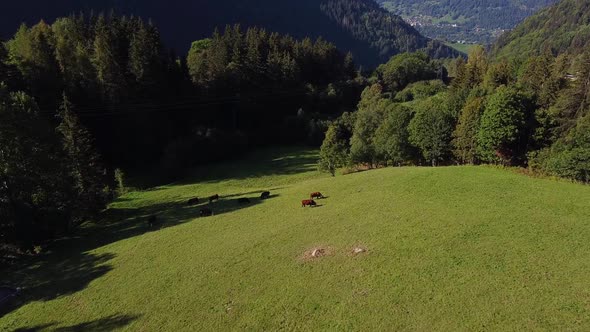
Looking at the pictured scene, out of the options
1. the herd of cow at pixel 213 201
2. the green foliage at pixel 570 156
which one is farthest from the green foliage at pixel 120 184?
the green foliage at pixel 570 156

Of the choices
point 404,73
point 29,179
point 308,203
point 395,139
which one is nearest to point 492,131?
point 395,139

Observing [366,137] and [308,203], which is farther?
[366,137]

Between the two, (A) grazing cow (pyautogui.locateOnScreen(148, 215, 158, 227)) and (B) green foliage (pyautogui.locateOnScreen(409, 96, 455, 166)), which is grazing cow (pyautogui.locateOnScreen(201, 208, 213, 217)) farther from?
(B) green foliage (pyautogui.locateOnScreen(409, 96, 455, 166))

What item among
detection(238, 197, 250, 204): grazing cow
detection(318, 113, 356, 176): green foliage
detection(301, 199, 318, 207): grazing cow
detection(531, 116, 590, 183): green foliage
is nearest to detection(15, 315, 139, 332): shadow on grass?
detection(301, 199, 318, 207): grazing cow

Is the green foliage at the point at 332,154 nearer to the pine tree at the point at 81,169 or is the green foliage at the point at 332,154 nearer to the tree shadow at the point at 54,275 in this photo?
the pine tree at the point at 81,169

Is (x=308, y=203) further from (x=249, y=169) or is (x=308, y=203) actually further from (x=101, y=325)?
(x=249, y=169)
